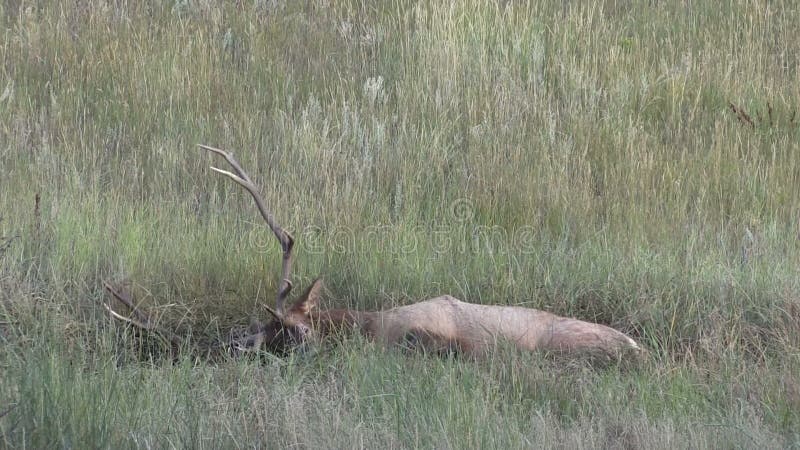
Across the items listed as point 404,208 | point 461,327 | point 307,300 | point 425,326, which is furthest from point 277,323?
point 404,208

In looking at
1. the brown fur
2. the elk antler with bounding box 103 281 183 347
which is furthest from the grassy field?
the brown fur

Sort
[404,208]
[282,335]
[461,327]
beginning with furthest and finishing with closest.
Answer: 1. [404,208]
2. [461,327]
3. [282,335]

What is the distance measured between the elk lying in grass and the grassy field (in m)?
0.18

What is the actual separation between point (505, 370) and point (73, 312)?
2.31 metres

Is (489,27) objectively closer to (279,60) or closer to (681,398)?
(279,60)

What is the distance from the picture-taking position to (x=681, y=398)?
4262 millimetres

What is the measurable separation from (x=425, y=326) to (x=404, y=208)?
1840 millimetres

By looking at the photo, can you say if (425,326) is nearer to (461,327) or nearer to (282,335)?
(461,327)

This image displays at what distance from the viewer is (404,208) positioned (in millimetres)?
6863

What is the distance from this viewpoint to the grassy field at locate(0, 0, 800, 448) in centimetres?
407

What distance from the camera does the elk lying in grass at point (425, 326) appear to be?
16.4 ft

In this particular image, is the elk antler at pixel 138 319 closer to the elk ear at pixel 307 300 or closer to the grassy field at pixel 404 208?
the grassy field at pixel 404 208

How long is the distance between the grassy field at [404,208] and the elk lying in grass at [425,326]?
0.18 metres

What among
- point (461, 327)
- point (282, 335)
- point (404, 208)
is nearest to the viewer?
point (282, 335)
